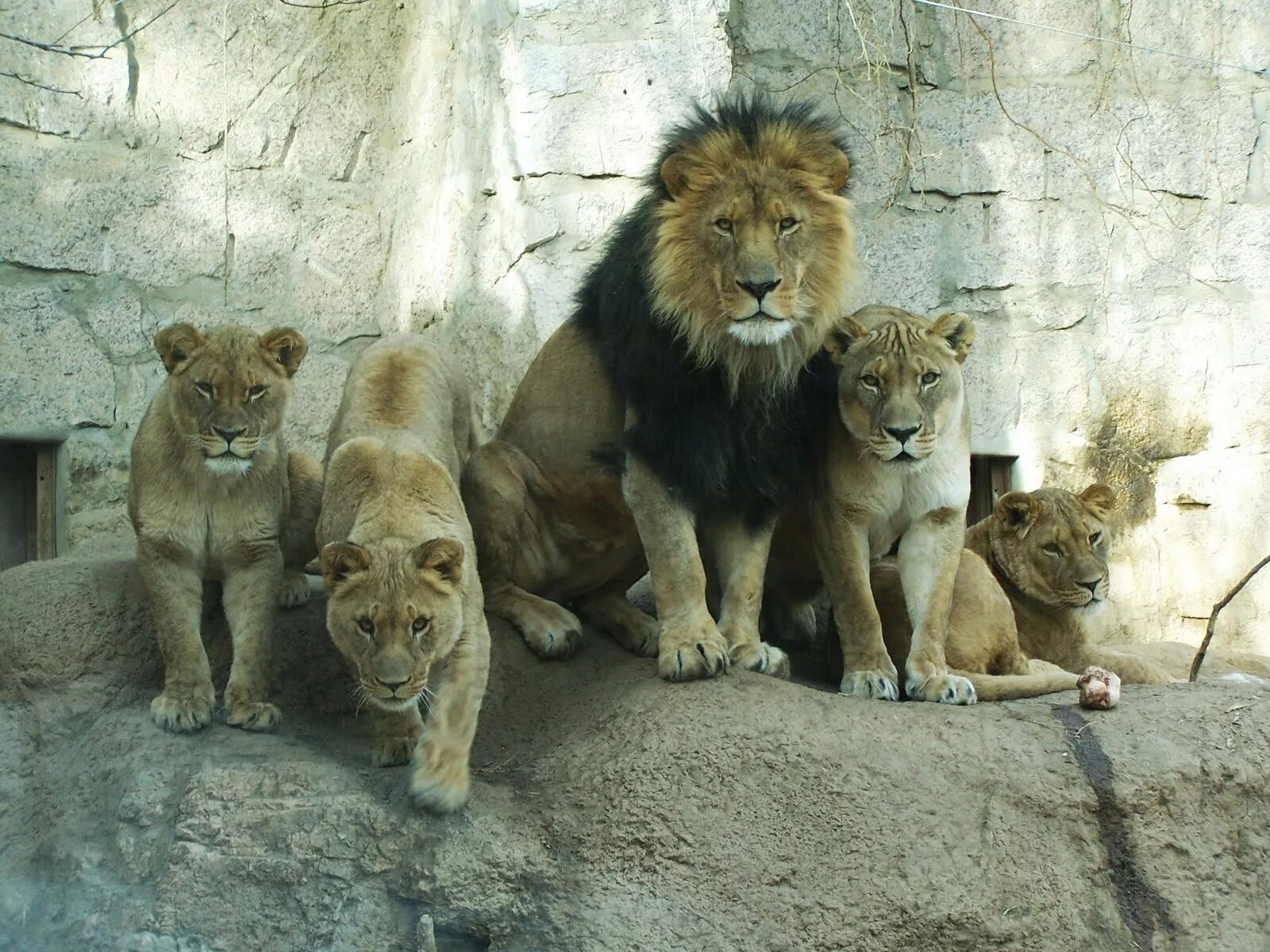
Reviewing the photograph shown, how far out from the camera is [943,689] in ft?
14.6

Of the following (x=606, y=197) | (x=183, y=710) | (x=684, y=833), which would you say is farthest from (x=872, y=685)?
(x=606, y=197)

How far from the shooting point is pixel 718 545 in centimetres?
478

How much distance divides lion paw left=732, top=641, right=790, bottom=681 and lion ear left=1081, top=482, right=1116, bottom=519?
144 cm

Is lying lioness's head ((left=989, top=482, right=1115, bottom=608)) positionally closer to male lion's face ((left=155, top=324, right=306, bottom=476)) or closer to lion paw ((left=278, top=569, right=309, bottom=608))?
lion paw ((left=278, top=569, right=309, bottom=608))

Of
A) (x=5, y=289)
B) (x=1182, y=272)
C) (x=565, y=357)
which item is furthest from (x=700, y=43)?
(x=5, y=289)

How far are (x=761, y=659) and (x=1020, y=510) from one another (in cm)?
131

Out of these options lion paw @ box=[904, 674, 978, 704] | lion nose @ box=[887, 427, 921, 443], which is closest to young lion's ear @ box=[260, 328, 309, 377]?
lion nose @ box=[887, 427, 921, 443]

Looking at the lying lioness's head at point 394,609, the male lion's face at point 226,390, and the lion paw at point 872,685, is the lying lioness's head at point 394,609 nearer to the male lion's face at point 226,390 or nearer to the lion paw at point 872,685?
the male lion's face at point 226,390

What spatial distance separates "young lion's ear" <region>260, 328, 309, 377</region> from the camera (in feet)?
14.8

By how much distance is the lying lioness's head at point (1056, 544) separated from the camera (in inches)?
206

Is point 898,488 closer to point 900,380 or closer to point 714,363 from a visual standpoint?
point 900,380

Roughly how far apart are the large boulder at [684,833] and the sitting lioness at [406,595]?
0.18m

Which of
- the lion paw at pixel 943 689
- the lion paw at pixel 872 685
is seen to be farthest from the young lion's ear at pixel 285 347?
the lion paw at pixel 943 689

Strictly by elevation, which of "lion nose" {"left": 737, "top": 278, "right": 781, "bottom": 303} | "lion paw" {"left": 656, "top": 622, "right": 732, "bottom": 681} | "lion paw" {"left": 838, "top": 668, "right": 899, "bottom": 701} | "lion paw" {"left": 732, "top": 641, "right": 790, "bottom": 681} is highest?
"lion nose" {"left": 737, "top": 278, "right": 781, "bottom": 303}
